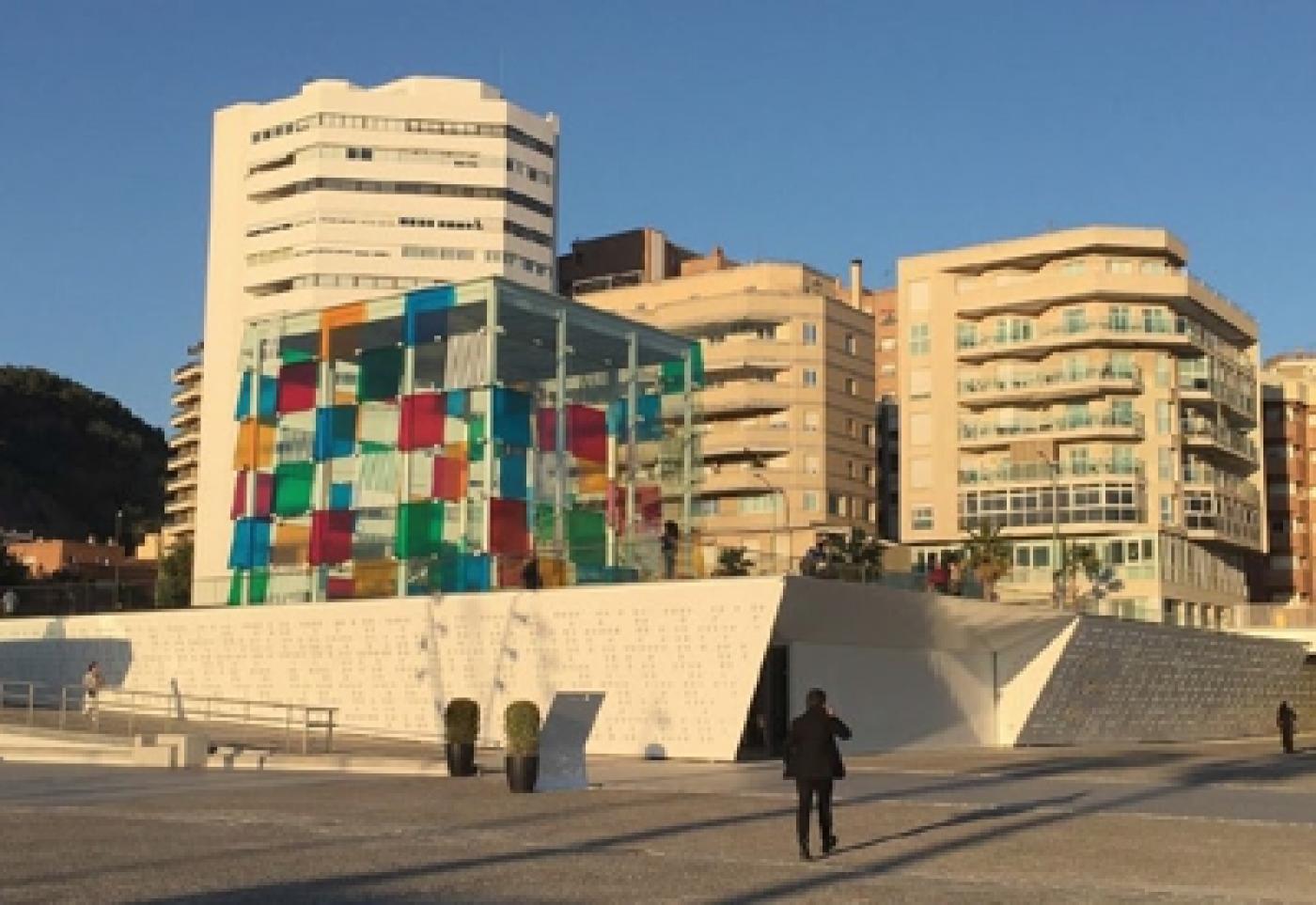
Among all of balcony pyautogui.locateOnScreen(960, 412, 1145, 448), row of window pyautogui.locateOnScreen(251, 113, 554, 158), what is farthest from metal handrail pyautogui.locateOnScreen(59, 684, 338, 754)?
row of window pyautogui.locateOnScreen(251, 113, 554, 158)

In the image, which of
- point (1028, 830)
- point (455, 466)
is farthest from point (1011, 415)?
point (1028, 830)

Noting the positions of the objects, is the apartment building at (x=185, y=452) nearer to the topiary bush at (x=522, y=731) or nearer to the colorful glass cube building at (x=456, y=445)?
the colorful glass cube building at (x=456, y=445)

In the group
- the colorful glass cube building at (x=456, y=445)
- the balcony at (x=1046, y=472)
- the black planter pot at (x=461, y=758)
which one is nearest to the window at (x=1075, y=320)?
the balcony at (x=1046, y=472)

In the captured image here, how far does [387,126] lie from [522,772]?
95.8 metres

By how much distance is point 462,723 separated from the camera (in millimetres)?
26500

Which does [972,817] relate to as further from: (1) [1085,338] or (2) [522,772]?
(1) [1085,338]

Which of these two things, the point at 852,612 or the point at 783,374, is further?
the point at 783,374

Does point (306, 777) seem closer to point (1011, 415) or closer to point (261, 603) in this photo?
point (261, 603)

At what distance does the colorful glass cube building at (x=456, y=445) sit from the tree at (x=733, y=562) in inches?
76.1

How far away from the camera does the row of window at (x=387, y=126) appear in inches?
4412

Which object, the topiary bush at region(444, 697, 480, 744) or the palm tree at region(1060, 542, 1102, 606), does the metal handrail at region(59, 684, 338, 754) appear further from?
the palm tree at region(1060, 542, 1102, 606)

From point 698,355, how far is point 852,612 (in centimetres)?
1508

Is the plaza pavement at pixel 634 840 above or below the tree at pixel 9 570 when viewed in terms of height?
below

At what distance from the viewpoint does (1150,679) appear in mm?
51562
